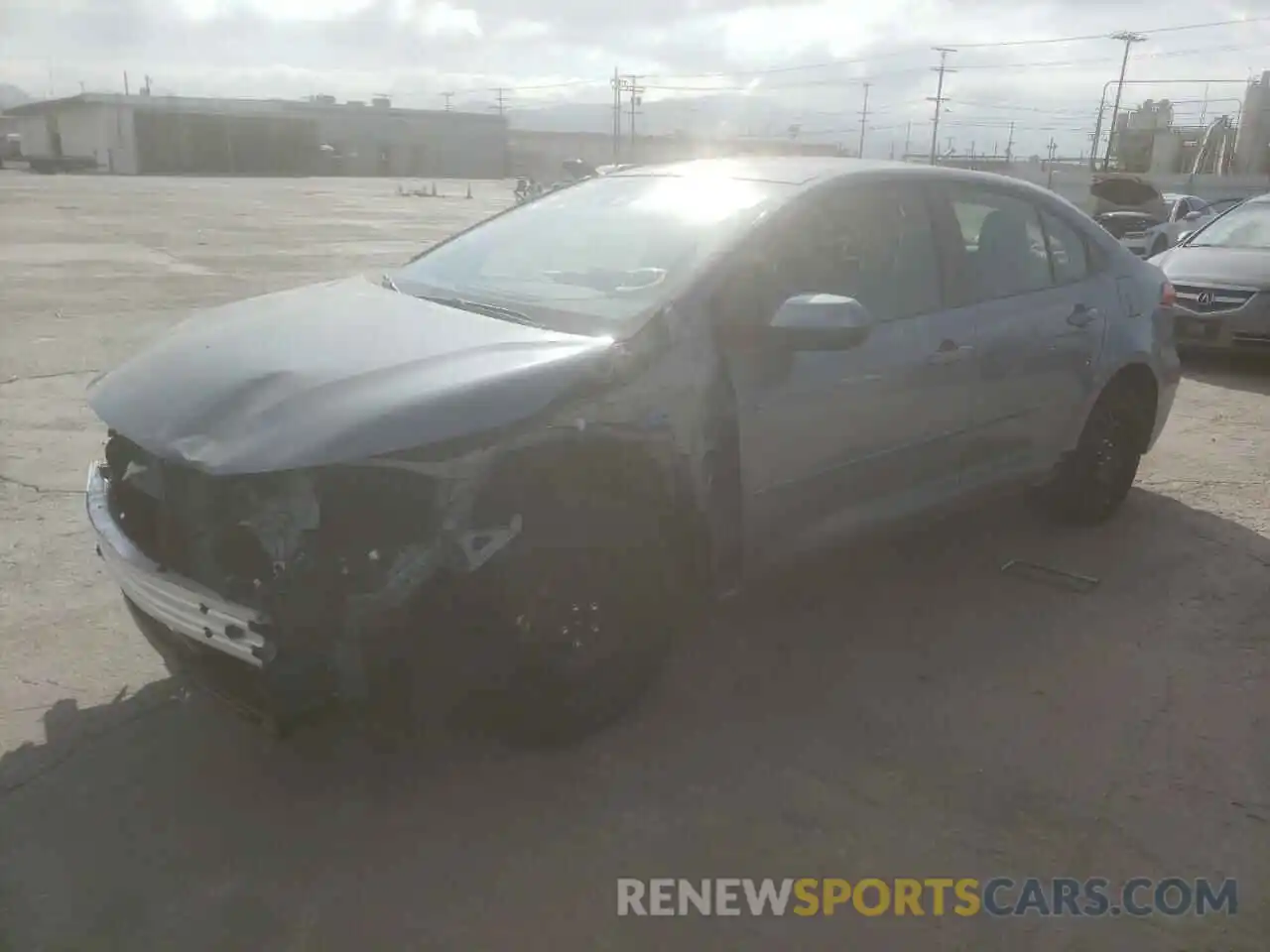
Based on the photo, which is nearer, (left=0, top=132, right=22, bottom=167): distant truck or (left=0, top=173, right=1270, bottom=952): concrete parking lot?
(left=0, top=173, right=1270, bottom=952): concrete parking lot

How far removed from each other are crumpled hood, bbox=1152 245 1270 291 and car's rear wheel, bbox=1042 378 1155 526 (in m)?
4.66

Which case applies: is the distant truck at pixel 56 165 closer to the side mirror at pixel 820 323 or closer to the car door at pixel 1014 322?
the car door at pixel 1014 322

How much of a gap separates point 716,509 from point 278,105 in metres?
68.9

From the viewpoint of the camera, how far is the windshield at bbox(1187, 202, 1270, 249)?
9.72 metres

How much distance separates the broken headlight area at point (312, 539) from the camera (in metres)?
2.36

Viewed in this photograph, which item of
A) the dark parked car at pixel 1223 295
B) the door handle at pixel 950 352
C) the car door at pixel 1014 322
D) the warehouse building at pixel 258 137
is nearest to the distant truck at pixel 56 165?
the warehouse building at pixel 258 137

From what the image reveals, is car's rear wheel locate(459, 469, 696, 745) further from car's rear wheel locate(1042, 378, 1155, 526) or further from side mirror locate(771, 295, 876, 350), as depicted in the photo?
car's rear wheel locate(1042, 378, 1155, 526)

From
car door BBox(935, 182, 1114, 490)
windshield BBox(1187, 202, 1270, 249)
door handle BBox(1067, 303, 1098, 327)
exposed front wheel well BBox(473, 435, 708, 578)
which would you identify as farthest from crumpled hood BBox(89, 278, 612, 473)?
windshield BBox(1187, 202, 1270, 249)

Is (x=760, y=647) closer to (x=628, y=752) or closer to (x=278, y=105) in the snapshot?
(x=628, y=752)

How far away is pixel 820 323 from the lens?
9.78 feet

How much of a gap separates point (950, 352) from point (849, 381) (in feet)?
1.96

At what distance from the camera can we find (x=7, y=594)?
152 inches

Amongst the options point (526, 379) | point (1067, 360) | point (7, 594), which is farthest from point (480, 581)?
point (1067, 360)

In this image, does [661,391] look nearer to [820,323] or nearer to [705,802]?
[820,323]
